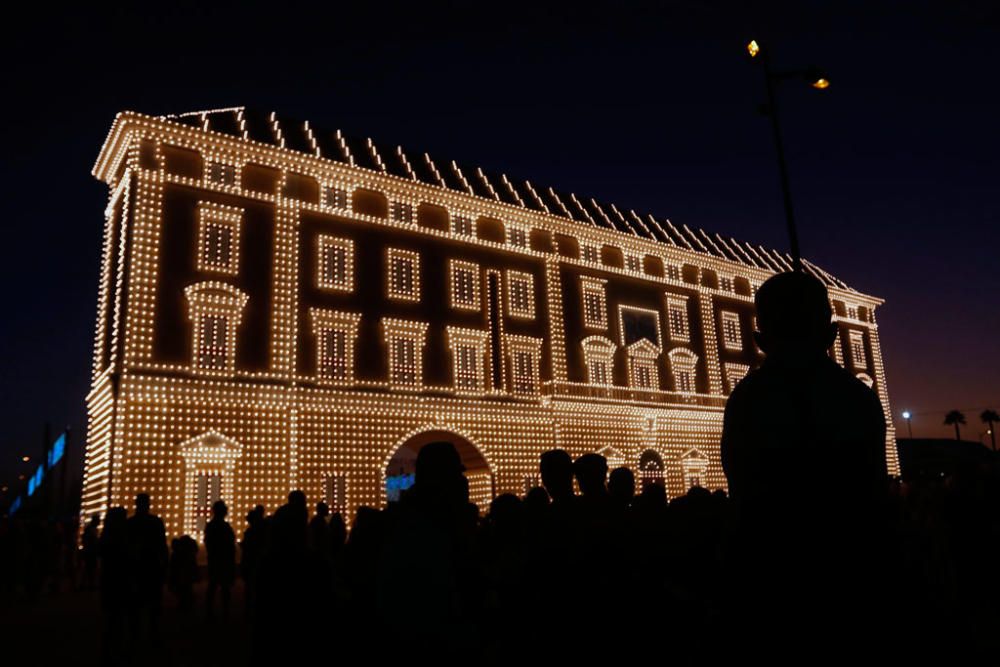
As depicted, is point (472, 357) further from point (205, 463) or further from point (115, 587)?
point (115, 587)

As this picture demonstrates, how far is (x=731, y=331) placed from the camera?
124ft

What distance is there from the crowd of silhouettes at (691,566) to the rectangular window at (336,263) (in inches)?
811

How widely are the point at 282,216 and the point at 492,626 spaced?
2338cm

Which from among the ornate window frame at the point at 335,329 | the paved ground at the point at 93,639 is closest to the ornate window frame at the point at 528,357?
the ornate window frame at the point at 335,329

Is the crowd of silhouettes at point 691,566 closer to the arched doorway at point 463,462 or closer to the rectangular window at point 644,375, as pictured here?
the arched doorway at point 463,462

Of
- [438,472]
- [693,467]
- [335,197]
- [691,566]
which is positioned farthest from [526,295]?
[438,472]

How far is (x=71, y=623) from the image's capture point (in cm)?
1357

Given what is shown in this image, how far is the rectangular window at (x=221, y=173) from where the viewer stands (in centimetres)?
2409

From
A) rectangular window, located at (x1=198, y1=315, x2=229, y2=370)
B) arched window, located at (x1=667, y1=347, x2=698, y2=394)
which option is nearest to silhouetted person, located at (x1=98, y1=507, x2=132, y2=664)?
rectangular window, located at (x1=198, y1=315, x2=229, y2=370)

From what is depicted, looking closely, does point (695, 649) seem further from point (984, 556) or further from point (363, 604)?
point (984, 556)

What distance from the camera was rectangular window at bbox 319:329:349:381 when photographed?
25.0 metres

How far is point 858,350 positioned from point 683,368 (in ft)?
48.8

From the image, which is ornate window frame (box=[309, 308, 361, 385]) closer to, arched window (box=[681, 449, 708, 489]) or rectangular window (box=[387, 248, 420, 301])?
rectangular window (box=[387, 248, 420, 301])

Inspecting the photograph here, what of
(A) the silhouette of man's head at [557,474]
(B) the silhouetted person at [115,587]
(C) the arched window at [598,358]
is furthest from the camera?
(C) the arched window at [598,358]
